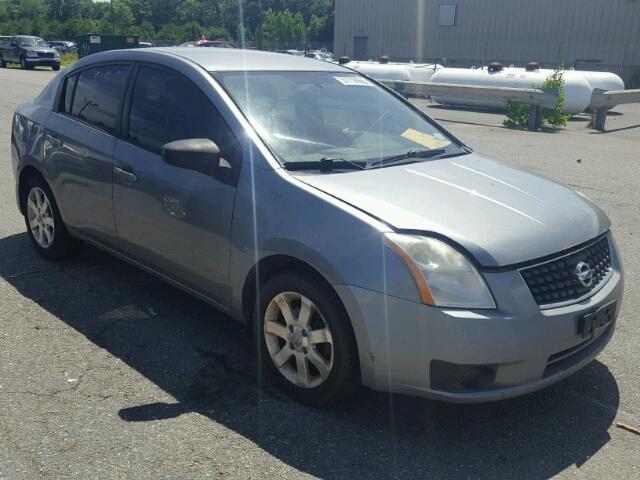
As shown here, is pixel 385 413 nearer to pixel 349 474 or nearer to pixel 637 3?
pixel 349 474

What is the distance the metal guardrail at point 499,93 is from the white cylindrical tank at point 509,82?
53.2 inches

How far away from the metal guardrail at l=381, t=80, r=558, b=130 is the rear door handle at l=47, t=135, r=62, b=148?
12.3m

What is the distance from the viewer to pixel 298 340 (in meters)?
3.35

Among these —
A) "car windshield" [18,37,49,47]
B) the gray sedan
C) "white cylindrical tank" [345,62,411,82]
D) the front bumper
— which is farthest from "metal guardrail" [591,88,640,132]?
"car windshield" [18,37,49,47]

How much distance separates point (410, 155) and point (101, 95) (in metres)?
2.27

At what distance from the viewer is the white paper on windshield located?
4523 millimetres

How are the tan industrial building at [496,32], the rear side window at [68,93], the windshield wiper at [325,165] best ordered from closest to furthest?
the windshield wiper at [325,165], the rear side window at [68,93], the tan industrial building at [496,32]

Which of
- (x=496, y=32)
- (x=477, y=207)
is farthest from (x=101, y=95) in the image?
(x=496, y=32)

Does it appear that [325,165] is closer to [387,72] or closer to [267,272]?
[267,272]

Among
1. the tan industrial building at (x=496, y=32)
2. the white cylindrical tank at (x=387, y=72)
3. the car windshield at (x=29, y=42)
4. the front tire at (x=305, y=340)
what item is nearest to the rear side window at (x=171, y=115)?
the front tire at (x=305, y=340)

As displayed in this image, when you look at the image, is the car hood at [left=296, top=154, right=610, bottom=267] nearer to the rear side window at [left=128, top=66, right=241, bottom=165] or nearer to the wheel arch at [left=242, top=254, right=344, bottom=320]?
the wheel arch at [left=242, top=254, right=344, bottom=320]

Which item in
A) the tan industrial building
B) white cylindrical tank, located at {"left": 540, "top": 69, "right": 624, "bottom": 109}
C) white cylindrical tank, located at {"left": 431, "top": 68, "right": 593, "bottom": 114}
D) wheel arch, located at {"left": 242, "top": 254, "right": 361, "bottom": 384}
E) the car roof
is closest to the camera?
wheel arch, located at {"left": 242, "top": 254, "right": 361, "bottom": 384}

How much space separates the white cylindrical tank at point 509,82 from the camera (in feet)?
63.0

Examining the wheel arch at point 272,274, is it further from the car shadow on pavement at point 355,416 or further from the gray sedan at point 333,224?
the car shadow on pavement at point 355,416
